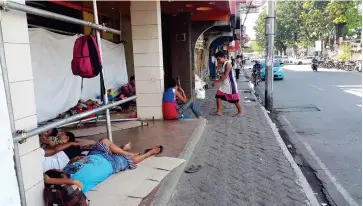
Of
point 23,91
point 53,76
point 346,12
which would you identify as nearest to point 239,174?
point 23,91

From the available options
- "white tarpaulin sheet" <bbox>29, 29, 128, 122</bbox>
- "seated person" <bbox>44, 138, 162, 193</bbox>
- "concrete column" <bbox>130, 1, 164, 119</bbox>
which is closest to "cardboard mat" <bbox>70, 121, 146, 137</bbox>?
"concrete column" <bbox>130, 1, 164, 119</bbox>

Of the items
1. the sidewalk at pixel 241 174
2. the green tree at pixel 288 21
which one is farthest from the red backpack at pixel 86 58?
the green tree at pixel 288 21

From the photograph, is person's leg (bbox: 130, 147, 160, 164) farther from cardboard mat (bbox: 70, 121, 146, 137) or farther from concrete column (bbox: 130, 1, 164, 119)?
concrete column (bbox: 130, 1, 164, 119)

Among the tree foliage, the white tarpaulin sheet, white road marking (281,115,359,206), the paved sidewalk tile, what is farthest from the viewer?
the tree foliage

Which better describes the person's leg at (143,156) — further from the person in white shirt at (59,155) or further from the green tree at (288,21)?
the green tree at (288,21)

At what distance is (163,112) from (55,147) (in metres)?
3.16

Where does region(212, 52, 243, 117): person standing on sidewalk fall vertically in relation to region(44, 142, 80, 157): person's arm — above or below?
above

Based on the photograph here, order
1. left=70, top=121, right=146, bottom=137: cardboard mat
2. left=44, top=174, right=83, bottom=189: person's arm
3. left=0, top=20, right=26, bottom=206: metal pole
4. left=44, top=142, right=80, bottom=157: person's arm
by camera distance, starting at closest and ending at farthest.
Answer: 1. left=0, top=20, right=26, bottom=206: metal pole
2. left=44, top=174, right=83, bottom=189: person's arm
3. left=44, top=142, right=80, bottom=157: person's arm
4. left=70, top=121, right=146, bottom=137: cardboard mat

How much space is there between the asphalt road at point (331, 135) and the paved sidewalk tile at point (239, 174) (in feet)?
2.12

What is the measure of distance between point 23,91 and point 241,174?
286cm

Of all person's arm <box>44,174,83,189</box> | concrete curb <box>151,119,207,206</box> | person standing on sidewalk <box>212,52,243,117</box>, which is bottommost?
concrete curb <box>151,119,207,206</box>

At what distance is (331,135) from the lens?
712 centimetres

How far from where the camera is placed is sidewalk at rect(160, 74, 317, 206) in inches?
142

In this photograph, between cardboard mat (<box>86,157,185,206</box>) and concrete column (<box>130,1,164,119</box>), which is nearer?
cardboard mat (<box>86,157,185,206</box>)
